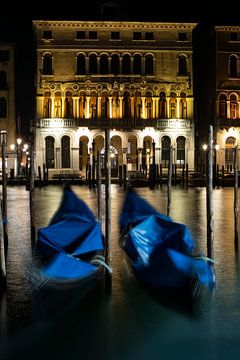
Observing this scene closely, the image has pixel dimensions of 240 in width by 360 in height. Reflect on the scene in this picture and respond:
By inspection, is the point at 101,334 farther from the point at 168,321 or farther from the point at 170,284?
the point at 170,284

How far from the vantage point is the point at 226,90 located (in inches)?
1389

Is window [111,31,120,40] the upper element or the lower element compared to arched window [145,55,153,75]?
upper

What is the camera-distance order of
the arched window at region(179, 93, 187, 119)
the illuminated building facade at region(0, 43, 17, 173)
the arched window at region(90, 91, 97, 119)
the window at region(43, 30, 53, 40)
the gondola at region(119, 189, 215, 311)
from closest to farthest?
1. the gondola at region(119, 189, 215, 311)
2. the window at region(43, 30, 53, 40)
3. the arched window at region(90, 91, 97, 119)
4. the arched window at region(179, 93, 187, 119)
5. the illuminated building facade at region(0, 43, 17, 173)

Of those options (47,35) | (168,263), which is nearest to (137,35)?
(47,35)

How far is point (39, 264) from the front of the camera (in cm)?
833

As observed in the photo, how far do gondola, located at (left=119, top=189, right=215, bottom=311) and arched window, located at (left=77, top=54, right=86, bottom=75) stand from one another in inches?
1070

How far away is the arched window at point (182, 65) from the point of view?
117ft

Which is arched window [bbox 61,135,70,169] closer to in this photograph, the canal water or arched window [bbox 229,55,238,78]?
arched window [bbox 229,55,238,78]

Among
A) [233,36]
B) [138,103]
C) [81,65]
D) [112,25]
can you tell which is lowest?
[138,103]

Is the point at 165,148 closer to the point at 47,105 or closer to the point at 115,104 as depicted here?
the point at 115,104

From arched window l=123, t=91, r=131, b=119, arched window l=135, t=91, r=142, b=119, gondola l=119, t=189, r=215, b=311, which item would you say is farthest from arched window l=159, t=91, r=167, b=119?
gondola l=119, t=189, r=215, b=311

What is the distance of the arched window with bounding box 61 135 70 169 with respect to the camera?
35.1m

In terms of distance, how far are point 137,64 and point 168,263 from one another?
95.8ft

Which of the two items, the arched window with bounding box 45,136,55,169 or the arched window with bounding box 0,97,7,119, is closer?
the arched window with bounding box 45,136,55,169
